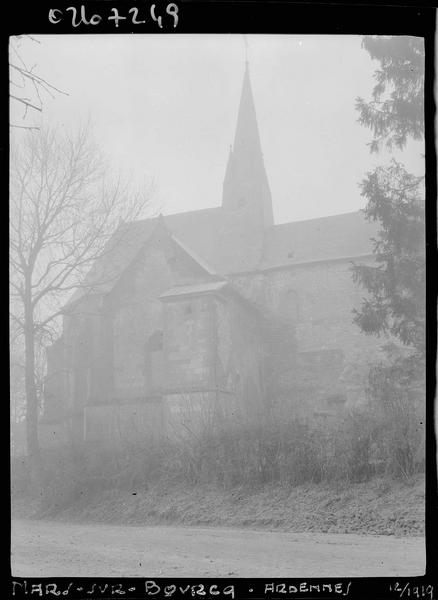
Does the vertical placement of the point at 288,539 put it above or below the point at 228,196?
below

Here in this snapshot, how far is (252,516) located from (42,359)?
9.03 meters

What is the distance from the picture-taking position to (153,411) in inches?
692

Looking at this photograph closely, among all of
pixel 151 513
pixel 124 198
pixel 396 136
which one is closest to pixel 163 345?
pixel 124 198

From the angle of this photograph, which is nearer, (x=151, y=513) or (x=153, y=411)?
(x=151, y=513)

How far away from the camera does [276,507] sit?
11914 millimetres

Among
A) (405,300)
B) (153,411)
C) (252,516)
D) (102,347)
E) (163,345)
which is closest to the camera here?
(252,516)

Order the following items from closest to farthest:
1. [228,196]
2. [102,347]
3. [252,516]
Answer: [252,516]
[102,347]
[228,196]

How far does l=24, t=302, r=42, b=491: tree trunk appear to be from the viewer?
12.7 meters

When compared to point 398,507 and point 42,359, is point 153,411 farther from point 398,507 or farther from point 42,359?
point 398,507

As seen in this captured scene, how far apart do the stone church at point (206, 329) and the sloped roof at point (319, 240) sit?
8 cm

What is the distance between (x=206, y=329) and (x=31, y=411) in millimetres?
8605
